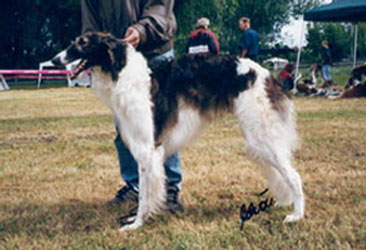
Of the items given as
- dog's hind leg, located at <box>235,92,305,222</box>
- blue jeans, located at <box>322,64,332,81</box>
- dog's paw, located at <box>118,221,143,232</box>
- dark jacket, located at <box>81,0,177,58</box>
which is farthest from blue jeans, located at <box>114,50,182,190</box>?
blue jeans, located at <box>322,64,332,81</box>

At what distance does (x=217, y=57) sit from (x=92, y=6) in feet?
4.04

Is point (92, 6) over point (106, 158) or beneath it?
over

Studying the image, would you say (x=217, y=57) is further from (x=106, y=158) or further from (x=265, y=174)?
(x=106, y=158)

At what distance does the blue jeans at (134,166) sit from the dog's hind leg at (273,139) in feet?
2.57

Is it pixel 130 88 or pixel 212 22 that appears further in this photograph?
pixel 212 22

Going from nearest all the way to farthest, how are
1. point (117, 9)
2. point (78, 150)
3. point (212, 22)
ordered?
point (117, 9), point (78, 150), point (212, 22)

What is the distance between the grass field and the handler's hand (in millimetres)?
998

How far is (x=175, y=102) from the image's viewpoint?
3391mm

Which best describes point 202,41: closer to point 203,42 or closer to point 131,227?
point 203,42

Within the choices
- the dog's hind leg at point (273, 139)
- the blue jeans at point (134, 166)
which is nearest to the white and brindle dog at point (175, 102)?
the dog's hind leg at point (273, 139)

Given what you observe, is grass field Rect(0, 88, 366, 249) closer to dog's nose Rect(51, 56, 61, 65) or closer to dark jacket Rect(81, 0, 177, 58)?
dark jacket Rect(81, 0, 177, 58)

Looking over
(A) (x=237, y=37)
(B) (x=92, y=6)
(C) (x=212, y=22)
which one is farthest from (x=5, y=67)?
(B) (x=92, y=6)

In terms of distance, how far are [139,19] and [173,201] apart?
1.58 meters

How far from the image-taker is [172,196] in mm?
3789
